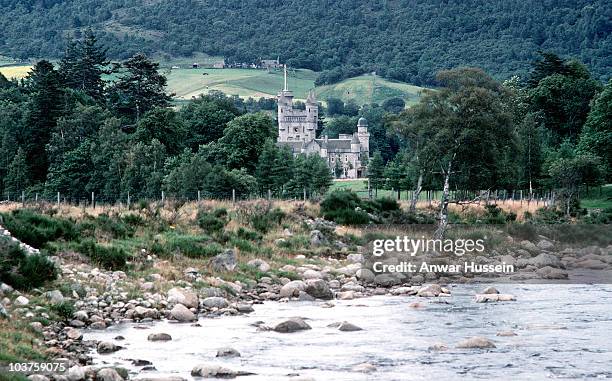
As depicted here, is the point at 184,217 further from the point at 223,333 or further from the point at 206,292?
the point at 223,333

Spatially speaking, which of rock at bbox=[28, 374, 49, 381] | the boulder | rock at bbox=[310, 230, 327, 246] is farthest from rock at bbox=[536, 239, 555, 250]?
rock at bbox=[28, 374, 49, 381]

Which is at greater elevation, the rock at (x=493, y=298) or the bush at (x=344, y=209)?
the bush at (x=344, y=209)

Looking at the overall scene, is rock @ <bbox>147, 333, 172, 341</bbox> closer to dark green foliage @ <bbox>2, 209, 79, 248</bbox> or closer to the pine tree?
dark green foliage @ <bbox>2, 209, 79, 248</bbox>

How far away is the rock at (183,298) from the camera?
31328 mm

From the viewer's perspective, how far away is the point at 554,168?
70438mm

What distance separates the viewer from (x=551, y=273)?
41.8 meters

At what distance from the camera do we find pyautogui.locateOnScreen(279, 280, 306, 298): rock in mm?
34688

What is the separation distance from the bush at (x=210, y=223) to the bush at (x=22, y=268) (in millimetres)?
11489

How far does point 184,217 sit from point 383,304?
12.1 meters

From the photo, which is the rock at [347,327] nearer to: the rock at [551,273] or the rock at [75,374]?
Answer: the rock at [75,374]

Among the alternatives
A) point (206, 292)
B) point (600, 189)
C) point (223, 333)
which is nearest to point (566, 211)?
point (600, 189)

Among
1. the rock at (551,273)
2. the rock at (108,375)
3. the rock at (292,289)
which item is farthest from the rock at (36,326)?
the rock at (551,273)

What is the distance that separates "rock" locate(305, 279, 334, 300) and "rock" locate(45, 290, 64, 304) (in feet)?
29.9

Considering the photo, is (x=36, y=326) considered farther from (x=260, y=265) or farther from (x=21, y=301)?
(x=260, y=265)
